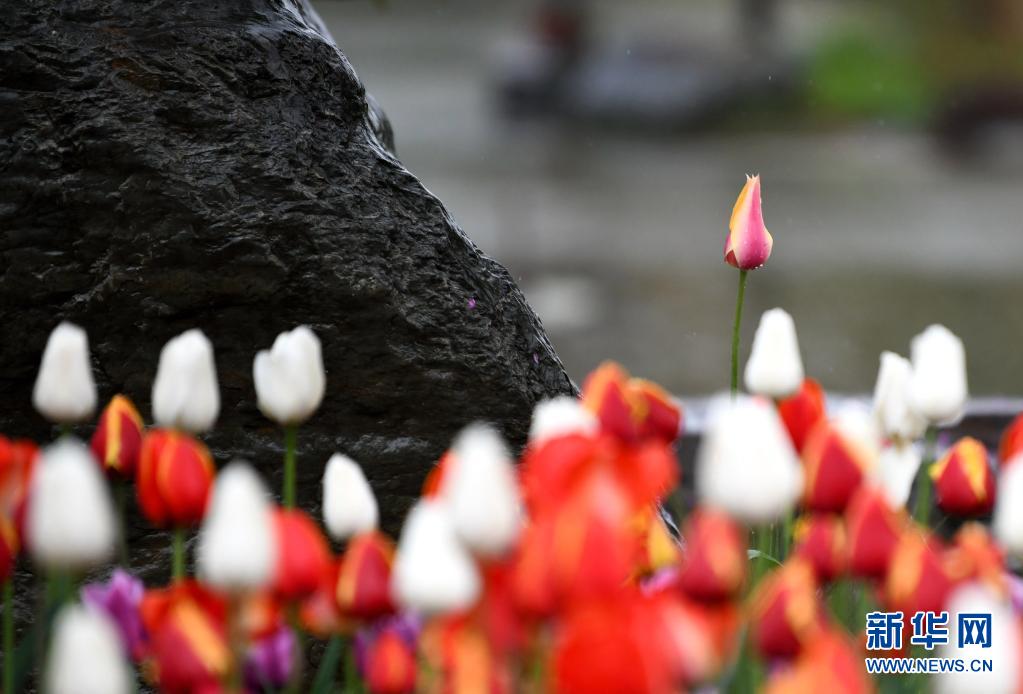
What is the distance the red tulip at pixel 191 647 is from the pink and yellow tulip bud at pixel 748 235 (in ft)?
2.50

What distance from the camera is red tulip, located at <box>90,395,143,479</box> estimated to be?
3.51ft

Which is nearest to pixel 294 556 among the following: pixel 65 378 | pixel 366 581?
pixel 366 581

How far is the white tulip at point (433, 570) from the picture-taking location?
2.46 ft

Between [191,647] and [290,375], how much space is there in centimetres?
28

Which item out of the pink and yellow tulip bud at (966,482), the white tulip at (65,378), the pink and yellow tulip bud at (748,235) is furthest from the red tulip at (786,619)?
the pink and yellow tulip bud at (748,235)

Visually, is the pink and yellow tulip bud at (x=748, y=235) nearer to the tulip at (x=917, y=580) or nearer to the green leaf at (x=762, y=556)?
the green leaf at (x=762, y=556)

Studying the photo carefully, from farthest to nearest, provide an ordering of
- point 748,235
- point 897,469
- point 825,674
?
point 748,235 < point 897,469 < point 825,674

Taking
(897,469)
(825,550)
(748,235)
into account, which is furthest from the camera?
(748,235)

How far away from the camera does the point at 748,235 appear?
4.66 feet

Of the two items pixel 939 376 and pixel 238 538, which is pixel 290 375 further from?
pixel 939 376

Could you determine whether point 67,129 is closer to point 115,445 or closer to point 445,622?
point 115,445

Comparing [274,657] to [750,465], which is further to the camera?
[274,657]

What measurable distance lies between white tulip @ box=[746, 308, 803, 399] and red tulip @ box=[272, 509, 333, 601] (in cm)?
42

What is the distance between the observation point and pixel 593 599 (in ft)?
2.29
